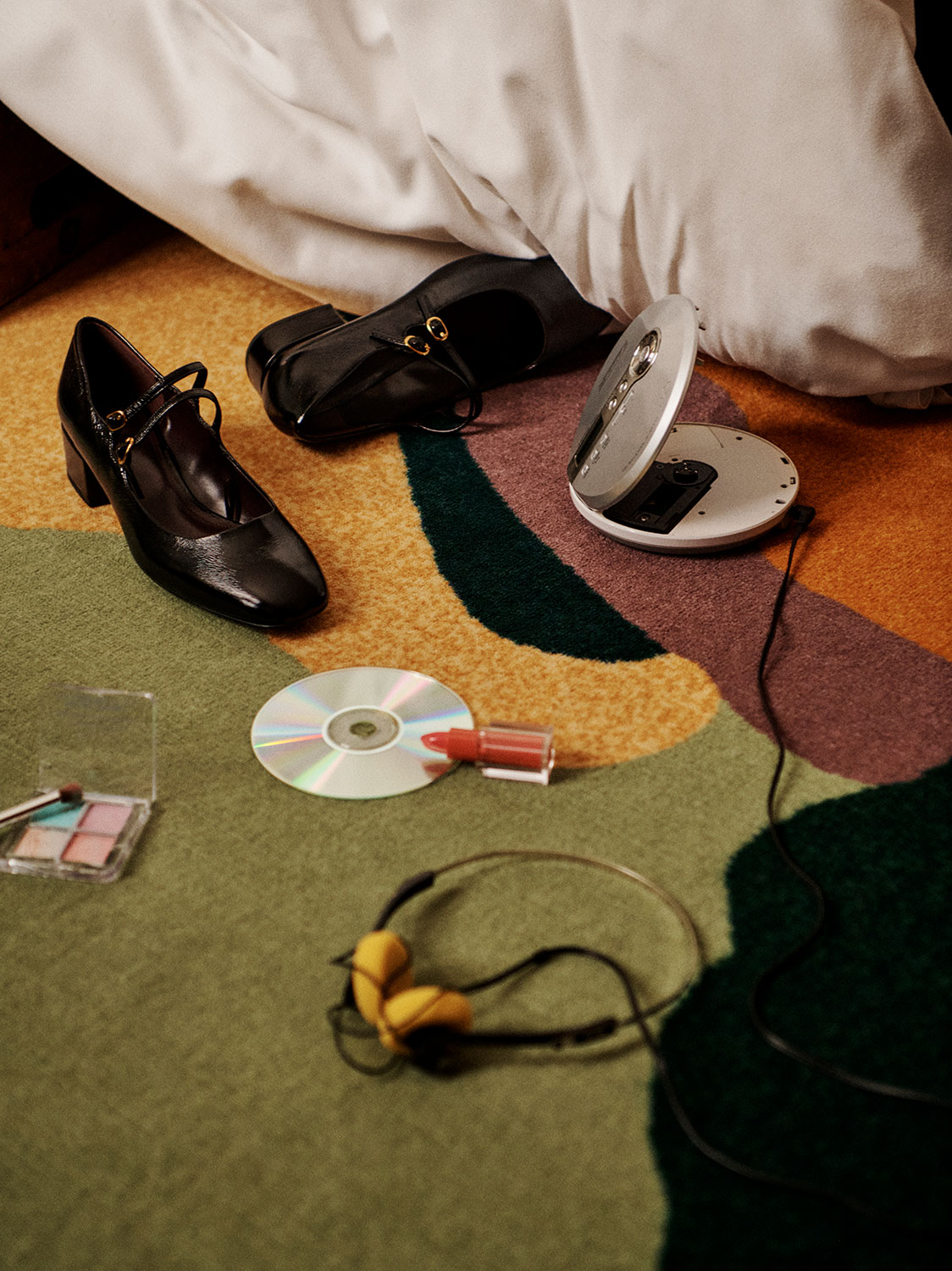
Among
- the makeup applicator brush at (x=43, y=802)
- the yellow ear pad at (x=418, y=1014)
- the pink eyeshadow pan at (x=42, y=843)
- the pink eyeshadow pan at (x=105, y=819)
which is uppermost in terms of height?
the makeup applicator brush at (x=43, y=802)

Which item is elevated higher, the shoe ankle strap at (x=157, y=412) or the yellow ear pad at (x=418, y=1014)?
the shoe ankle strap at (x=157, y=412)

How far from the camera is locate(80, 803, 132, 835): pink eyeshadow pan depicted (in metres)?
0.79

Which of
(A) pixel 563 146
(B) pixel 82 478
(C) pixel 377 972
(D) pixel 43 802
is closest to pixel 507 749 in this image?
(C) pixel 377 972

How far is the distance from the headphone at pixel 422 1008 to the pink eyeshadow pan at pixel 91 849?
0.65 ft

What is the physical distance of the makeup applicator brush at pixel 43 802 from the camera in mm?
778

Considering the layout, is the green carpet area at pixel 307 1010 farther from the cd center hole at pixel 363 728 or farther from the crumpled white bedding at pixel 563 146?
the crumpled white bedding at pixel 563 146

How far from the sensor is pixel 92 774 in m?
0.81

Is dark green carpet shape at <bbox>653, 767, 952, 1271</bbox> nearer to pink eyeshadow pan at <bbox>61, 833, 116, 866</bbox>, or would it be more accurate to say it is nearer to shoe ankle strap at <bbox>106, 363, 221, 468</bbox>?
pink eyeshadow pan at <bbox>61, 833, 116, 866</bbox>

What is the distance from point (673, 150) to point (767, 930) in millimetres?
794

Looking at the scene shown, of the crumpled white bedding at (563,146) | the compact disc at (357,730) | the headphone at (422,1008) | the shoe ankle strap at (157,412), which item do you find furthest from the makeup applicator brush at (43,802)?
the crumpled white bedding at (563,146)

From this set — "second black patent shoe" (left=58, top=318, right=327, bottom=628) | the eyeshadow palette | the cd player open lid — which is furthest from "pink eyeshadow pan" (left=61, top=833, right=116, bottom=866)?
the cd player open lid

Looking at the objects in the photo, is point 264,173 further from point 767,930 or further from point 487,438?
point 767,930

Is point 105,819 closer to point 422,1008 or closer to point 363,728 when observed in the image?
point 363,728

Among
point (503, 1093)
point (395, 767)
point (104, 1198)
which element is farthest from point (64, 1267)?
point (395, 767)
